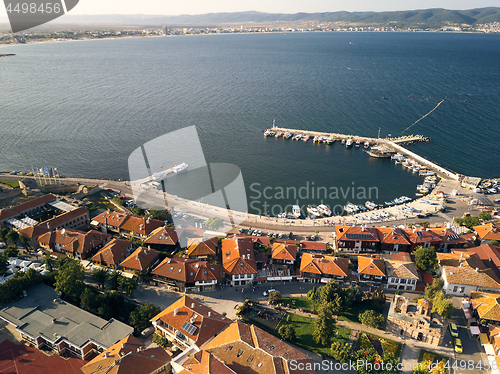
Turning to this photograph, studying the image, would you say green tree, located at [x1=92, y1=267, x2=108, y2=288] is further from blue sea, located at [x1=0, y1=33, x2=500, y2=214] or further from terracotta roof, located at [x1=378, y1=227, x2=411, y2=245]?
terracotta roof, located at [x1=378, y1=227, x2=411, y2=245]

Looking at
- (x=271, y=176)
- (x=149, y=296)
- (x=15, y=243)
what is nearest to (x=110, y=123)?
(x=271, y=176)

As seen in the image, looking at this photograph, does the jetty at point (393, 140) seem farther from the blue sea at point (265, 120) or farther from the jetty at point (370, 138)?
the blue sea at point (265, 120)

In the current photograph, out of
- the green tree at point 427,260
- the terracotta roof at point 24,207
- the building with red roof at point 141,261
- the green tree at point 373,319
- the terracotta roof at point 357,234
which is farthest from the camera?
the terracotta roof at point 24,207

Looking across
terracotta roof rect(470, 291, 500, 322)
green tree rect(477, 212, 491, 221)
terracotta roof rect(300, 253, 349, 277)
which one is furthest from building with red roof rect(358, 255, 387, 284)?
green tree rect(477, 212, 491, 221)

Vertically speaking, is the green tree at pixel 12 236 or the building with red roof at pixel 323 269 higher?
the green tree at pixel 12 236

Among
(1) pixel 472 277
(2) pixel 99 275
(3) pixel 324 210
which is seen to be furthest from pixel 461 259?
(2) pixel 99 275

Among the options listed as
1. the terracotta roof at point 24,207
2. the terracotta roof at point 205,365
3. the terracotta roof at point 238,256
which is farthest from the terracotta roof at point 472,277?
the terracotta roof at point 24,207

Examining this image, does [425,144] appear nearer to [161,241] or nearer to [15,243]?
[161,241]

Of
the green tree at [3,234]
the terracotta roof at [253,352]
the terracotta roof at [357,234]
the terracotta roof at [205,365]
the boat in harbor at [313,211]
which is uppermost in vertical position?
the green tree at [3,234]
